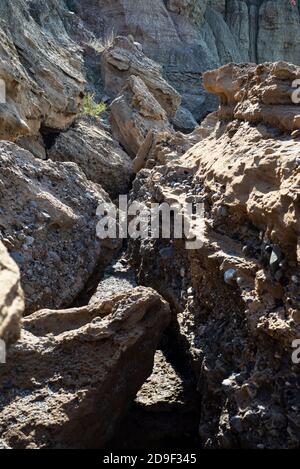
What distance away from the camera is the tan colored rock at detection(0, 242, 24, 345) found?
150cm

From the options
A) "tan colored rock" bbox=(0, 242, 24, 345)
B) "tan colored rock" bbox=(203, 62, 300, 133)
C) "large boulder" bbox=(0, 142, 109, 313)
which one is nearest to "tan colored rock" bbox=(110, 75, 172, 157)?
"large boulder" bbox=(0, 142, 109, 313)

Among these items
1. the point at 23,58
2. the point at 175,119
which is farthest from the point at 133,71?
the point at 23,58

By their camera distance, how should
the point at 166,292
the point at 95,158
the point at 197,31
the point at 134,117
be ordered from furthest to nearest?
1. the point at 197,31
2. the point at 134,117
3. the point at 95,158
4. the point at 166,292

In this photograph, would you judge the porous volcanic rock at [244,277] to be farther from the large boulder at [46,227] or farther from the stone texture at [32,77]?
the stone texture at [32,77]

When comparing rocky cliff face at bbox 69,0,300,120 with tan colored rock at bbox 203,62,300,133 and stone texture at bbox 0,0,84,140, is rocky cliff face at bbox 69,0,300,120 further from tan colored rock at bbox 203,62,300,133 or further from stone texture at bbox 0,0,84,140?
tan colored rock at bbox 203,62,300,133

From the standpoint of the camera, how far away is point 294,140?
2902 mm

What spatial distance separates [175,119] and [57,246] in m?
6.55

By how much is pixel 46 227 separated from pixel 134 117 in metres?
3.57

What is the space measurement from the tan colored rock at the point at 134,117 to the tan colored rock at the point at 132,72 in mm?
1635

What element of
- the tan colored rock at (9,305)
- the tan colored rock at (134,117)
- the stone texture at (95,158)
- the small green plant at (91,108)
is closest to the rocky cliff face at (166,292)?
the tan colored rock at (9,305)

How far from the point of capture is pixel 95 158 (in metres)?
5.94

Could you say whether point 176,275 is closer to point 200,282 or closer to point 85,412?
point 200,282

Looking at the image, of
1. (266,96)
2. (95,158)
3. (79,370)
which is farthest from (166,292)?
(95,158)

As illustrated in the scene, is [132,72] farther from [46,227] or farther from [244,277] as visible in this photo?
[244,277]
